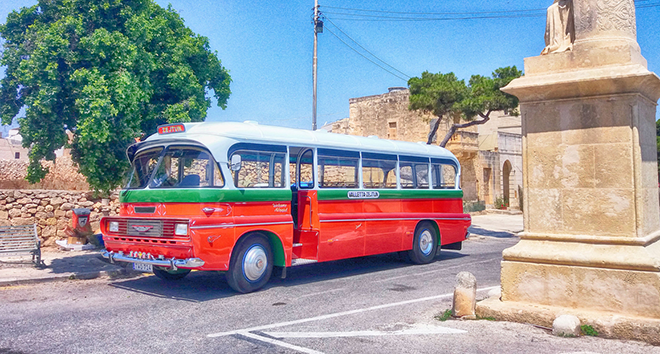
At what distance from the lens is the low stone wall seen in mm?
13752

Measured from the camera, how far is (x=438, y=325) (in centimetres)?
644

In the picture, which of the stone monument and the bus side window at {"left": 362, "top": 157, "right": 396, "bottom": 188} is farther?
the bus side window at {"left": 362, "top": 157, "right": 396, "bottom": 188}

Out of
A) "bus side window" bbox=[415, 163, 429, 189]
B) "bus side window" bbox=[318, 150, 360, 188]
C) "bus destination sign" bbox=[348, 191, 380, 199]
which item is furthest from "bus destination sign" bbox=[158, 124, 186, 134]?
"bus side window" bbox=[415, 163, 429, 189]

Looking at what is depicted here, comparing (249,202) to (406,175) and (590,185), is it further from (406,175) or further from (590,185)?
(590,185)

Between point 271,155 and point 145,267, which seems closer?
point 145,267

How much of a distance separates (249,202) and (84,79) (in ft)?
13.6

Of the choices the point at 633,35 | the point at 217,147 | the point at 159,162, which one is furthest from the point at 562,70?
the point at 159,162

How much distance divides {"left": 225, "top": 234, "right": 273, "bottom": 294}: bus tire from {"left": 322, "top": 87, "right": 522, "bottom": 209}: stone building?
23.8 m

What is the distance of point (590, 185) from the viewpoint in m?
6.09

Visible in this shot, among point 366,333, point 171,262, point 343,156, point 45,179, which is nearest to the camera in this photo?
point 366,333

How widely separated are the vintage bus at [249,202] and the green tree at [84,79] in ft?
3.65

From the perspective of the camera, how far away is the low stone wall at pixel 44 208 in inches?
541

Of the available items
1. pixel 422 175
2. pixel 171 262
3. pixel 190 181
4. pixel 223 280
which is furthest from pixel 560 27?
pixel 223 280

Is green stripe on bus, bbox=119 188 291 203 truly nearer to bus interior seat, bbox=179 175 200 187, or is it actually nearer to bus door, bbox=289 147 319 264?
bus interior seat, bbox=179 175 200 187
